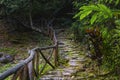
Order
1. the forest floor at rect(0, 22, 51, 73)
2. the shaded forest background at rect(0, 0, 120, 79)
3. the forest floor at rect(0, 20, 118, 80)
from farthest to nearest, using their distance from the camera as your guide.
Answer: the forest floor at rect(0, 22, 51, 73) → the forest floor at rect(0, 20, 118, 80) → the shaded forest background at rect(0, 0, 120, 79)

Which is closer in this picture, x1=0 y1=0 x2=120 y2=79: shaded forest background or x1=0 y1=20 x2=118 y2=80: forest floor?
x1=0 y1=0 x2=120 y2=79: shaded forest background

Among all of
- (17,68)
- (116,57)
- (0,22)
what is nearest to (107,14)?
(17,68)

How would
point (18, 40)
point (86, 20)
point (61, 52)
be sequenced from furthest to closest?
point (18, 40)
point (61, 52)
point (86, 20)

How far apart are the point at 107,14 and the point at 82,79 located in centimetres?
364

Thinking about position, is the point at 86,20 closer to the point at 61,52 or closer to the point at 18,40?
the point at 61,52

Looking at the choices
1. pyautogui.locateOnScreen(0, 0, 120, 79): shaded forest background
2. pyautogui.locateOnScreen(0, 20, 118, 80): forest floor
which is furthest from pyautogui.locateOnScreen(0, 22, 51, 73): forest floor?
pyautogui.locateOnScreen(0, 0, 120, 79): shaded forest background

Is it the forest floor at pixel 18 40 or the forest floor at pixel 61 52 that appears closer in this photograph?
the forest floor at pixel 61 52

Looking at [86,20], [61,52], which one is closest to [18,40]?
[61,52]

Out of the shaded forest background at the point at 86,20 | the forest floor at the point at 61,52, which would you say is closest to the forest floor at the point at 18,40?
the forest floor at the point at 61,52

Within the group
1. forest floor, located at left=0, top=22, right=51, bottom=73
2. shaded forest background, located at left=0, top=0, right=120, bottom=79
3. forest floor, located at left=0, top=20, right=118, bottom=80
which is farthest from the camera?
forest floor, located at left=0, top=22, right=51, bottom=73

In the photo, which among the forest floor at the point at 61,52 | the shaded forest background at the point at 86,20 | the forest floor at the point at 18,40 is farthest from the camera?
the forest floor at the point at 18,40

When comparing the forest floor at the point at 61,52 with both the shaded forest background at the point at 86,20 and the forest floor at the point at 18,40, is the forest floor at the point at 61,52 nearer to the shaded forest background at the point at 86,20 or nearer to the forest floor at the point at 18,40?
the forest floor at the point at 18,40

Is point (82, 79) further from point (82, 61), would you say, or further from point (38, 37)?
point (38, 37)

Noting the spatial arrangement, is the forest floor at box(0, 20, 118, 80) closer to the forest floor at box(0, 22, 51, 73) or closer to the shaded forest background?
the forest floor at box(0, 22, 51, 73)
